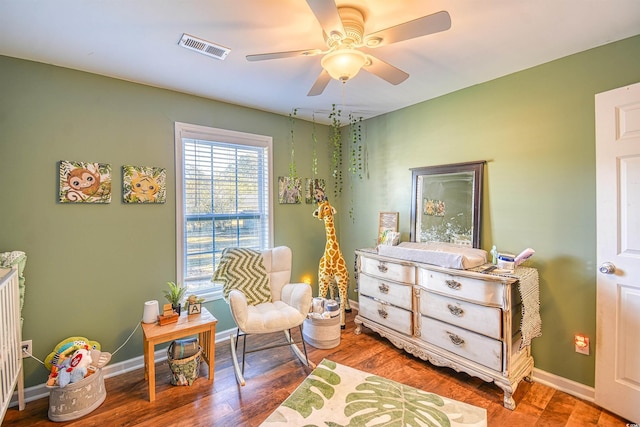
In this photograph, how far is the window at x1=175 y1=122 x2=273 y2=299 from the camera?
9.16 ft

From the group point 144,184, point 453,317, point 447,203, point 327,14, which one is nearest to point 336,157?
point 447,203

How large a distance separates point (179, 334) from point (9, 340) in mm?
916

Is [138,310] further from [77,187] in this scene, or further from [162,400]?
[77,187]

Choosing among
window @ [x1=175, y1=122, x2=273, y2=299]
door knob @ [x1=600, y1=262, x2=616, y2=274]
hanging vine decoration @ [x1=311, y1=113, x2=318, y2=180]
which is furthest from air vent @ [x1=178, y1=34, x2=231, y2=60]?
door knob @ [x1=600, y1=262, x2=616, y2=274]

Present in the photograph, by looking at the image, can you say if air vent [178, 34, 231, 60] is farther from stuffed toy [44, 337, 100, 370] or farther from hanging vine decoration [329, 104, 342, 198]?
stuffed toy [44, 337, 100, 370]

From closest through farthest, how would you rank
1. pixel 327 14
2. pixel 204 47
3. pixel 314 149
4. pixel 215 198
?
pixel 327 14
pixel 204 47
pixel 215 198
pixel 314 149

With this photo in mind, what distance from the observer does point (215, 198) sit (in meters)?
3.00

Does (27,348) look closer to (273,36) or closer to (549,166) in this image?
(273,36)

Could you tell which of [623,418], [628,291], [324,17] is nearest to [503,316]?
[628,291]

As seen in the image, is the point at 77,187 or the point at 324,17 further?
the point at 77,187

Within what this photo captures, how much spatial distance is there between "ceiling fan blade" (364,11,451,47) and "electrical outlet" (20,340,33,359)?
9.81 ft

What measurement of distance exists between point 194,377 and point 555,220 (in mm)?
2988

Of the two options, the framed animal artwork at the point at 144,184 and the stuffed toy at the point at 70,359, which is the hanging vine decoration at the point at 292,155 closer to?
the framed animal artwork at the point at 144,184

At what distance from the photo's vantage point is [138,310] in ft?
8.33
